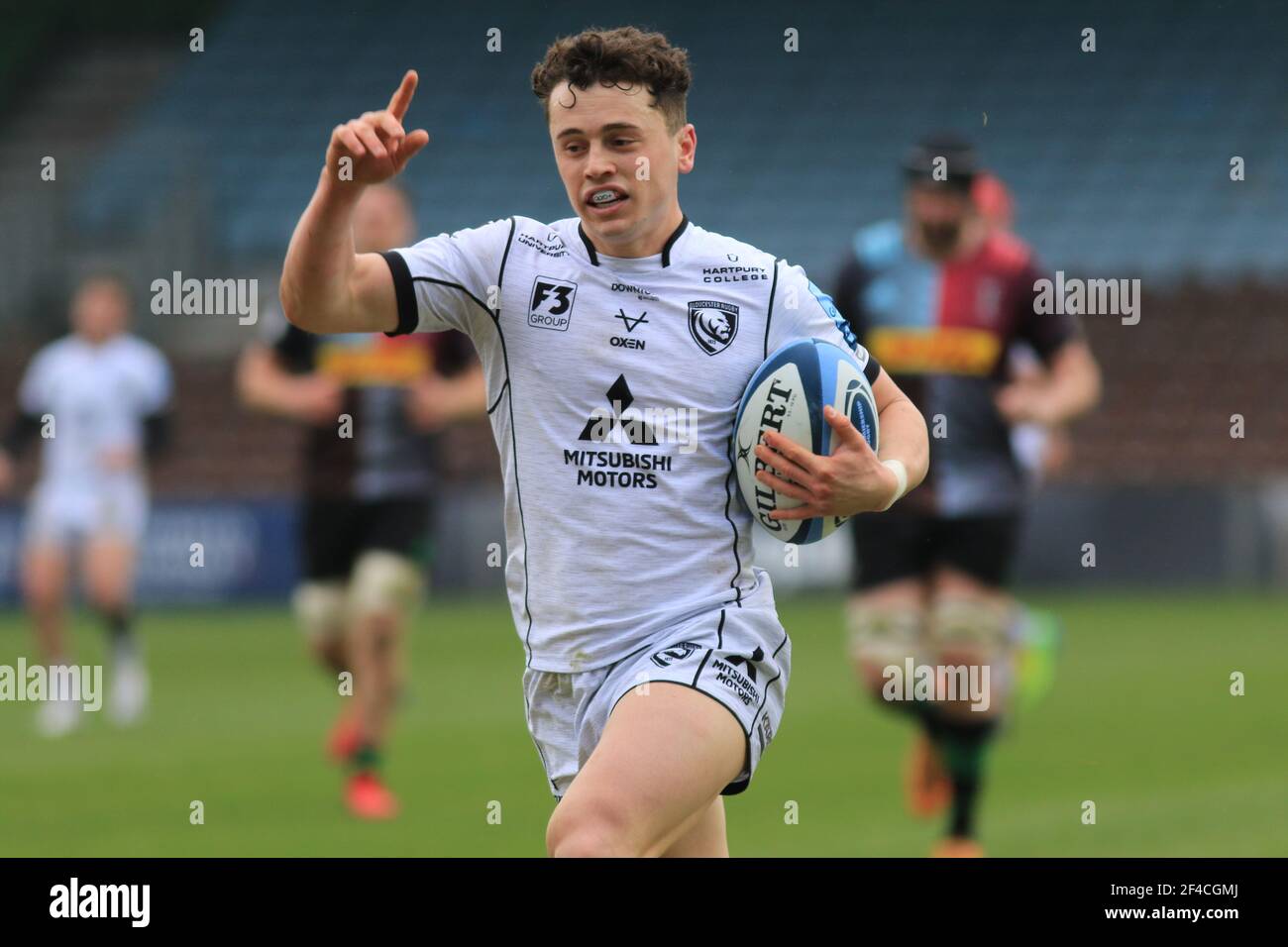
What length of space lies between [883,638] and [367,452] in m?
2.69

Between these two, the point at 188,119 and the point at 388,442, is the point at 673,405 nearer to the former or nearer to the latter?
the point at 388,442

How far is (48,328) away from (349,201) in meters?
20.4

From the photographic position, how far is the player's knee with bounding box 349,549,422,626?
8.37 meters

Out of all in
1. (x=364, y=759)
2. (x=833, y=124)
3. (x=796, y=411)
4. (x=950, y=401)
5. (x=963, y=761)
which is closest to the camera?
(x=796, y=411)

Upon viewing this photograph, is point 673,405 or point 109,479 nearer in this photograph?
point 673,405

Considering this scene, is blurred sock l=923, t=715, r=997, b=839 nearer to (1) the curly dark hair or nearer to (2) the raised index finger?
(1) the curly dark hair

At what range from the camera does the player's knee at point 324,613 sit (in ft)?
28.7

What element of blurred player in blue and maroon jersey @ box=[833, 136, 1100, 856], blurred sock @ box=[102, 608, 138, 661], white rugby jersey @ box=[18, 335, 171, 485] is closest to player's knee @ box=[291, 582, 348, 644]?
blurred player in blue and maroon jersey @ box=[833, 136, 1100, 856]

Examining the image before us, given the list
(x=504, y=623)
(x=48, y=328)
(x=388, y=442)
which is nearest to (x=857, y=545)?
(x=388, y=442)

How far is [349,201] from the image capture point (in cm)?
388

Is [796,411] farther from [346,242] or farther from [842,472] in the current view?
[346,242]

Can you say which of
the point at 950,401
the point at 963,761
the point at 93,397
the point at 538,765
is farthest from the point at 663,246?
the point at 93,397

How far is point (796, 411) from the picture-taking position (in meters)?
4.09

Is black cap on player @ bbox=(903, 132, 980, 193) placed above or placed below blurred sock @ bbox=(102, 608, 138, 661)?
above
